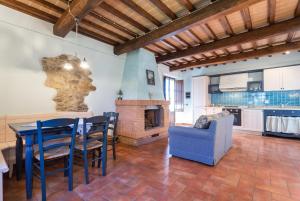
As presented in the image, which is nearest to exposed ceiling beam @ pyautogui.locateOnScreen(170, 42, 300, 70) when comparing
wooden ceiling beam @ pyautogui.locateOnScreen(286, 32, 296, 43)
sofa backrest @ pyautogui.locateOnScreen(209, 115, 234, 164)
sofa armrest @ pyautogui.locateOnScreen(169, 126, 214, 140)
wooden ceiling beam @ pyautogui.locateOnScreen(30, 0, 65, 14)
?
wooden ceiling beam @ pyautogui.locateOnScreen(286, 32, 296, 43)

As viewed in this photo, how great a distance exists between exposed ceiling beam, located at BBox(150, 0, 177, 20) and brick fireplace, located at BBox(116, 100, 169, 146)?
2.11 meters

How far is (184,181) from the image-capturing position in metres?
2.21

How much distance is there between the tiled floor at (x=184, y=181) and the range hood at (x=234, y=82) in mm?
3122

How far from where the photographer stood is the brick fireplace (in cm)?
406

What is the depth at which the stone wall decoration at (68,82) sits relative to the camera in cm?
330

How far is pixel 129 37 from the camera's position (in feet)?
13.2

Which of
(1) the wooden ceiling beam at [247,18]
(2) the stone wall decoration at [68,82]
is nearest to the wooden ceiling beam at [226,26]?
(1) the wooden ceiling beam at [247,18]

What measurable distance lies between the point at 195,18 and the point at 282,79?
424cm

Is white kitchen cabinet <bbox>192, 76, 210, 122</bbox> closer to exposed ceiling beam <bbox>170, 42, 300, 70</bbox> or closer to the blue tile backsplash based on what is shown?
the blue tile backsplash

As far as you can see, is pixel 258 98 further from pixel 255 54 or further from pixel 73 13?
pixel 73 13

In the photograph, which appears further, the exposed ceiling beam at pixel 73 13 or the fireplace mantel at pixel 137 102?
the fireplace mantel at pixel 137 102

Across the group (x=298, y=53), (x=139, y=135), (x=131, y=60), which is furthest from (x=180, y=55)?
(x=298, y=53)

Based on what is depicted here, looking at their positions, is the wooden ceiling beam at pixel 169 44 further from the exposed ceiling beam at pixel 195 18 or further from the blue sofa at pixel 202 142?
the blue sofa at pixel 202 142

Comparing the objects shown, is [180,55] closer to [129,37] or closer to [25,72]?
[129,37]
